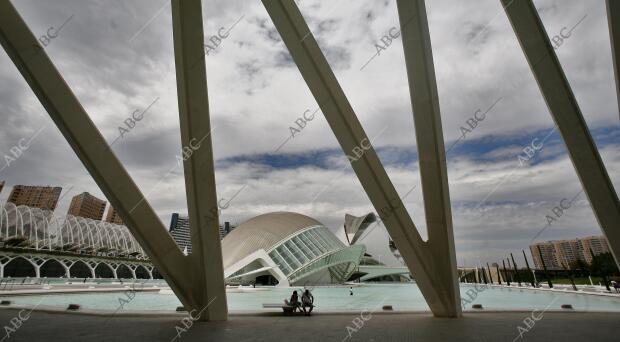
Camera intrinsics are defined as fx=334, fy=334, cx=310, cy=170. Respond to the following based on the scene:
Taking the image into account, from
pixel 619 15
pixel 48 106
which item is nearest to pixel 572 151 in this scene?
pixel 619 15

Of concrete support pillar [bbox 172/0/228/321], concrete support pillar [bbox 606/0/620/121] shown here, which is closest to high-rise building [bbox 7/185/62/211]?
concrete support pillar [bbox 172/0/228/321]

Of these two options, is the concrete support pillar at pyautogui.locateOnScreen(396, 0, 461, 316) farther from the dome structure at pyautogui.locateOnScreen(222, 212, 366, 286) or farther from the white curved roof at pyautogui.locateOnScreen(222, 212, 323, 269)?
the white curved roof at pyautogui.locateOnScreen(222, 212, 323, 269)

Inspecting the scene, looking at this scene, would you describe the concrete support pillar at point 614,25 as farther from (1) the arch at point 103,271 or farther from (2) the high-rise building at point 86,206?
(2) the high-rise building at point 86,206

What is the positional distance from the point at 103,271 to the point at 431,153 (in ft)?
257

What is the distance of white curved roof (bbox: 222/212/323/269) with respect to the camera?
45.6 m

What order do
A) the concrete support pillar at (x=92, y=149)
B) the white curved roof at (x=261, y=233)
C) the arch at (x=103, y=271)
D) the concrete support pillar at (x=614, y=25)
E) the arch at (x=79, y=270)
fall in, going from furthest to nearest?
the arch at (x=103, y=271)
the arch at (x=79, y=270)
the white curved roof at (x=261, y=233)
the concrete support pillar at (x=614, y=25)
the concrete support pillar at (x=92, y=149)

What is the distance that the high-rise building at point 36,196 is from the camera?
78.6 m

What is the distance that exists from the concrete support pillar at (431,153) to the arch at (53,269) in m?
65.6

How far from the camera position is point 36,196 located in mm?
80812

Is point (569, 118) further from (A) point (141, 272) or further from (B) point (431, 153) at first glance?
(A) point (141, 272)

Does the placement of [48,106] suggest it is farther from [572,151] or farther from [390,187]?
[572,151]

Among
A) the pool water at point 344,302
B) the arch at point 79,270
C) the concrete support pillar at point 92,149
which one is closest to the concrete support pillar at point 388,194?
the pool water at point 344,302

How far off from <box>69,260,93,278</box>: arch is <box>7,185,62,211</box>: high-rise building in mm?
20286

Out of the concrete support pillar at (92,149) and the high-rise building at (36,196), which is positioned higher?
the high-rise building at (36,196)
